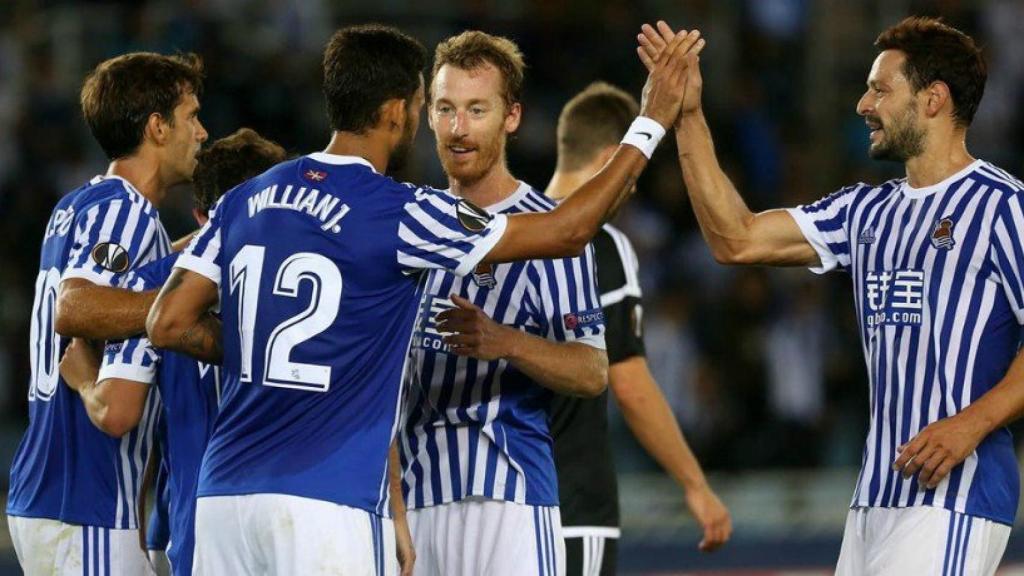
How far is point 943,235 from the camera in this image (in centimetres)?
545

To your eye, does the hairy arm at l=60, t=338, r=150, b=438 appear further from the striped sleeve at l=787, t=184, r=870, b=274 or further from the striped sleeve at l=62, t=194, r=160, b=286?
the striped sleeve at l=787, t=184, r=870, b=274

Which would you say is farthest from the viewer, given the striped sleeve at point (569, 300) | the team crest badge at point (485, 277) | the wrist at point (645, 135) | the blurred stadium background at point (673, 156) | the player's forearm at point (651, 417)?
the blurred stadium background at point (673, 156)

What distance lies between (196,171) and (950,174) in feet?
8.55

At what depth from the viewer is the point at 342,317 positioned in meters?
4.84

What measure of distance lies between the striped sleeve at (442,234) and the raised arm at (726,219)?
1100 mm

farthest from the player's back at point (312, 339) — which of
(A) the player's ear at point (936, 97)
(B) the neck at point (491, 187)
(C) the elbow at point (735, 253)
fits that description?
(A) the player's ear at point (936, 97)

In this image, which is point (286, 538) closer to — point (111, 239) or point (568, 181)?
point (111, 239)

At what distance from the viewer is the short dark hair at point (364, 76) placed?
501 cm

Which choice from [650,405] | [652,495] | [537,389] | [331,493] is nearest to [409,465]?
[537,389]

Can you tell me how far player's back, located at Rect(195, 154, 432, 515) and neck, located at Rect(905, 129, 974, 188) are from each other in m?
1.82

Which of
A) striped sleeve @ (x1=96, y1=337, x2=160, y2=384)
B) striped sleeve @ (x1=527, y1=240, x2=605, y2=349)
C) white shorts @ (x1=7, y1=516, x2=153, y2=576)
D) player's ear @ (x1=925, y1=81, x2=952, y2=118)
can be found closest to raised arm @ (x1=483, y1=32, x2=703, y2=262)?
striped sleeve @ (x1=527, y1=240, x2=605, y2=349)

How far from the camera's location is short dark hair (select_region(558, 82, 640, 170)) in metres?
7.28

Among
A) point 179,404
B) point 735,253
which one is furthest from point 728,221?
point 179,404

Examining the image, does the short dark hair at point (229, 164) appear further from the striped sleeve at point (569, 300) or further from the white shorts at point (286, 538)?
the white shorts at point (286, 538)
